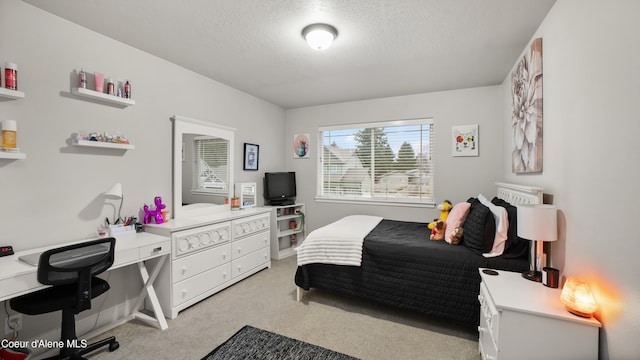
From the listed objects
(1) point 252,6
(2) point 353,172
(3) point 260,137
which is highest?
(1) point 252,6

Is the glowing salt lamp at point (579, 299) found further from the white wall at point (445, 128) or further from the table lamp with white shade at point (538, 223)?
the white wall at point (445, 128)

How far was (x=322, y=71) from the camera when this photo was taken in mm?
3049

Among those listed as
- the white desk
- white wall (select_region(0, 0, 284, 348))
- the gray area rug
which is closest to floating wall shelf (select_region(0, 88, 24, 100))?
white wall (select_region(0, 0, 284, 348))

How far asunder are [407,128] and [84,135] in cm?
376

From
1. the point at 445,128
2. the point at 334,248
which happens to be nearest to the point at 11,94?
the point at 334,248

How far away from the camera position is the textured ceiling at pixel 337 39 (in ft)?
6.12

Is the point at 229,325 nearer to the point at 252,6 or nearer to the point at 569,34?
the point at 252,6

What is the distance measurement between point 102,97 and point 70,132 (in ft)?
1.19

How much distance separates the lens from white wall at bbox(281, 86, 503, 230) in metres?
3.49

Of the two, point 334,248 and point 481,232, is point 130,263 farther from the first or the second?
point 481,232

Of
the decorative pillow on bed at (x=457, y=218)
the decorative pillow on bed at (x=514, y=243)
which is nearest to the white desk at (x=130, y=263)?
the decorative pillow on bed at (x=457, y=218)

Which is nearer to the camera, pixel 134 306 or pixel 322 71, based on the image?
pixel 134 306

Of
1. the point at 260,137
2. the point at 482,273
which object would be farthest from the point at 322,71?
the point at 482,273

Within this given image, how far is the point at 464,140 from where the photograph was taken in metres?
3.62
